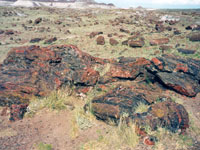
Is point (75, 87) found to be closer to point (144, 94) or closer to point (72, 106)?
point (72, 106)

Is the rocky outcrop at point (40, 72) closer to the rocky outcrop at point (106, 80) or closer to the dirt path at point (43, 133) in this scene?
the rocky outcrop at point (106, 80)

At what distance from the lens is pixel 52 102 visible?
18.8 feet

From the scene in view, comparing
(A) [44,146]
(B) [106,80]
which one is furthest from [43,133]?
(B) [106,80]

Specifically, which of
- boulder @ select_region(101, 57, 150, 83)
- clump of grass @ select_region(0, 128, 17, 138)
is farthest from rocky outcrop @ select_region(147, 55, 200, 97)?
clump of grass @ select_region(0, 128, 17, 138)

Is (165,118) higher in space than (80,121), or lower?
higher

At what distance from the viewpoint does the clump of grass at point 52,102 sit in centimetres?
555

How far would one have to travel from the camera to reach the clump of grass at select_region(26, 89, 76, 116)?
5.55m

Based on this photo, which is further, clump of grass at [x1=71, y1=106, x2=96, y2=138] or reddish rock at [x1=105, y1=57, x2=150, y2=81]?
reddish rock at [x1=105, y1=57, x2=150, y2=81]

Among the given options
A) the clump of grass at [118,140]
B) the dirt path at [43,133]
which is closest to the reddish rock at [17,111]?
the dirt path at [43,133]

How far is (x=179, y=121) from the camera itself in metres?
4.51

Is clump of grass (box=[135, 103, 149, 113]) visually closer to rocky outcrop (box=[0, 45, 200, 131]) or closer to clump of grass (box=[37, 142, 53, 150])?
rocky outcrop (box=[0, 45, 200, 131])

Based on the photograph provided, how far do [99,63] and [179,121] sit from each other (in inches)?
168

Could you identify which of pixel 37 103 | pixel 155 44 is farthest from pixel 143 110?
pixel 155 44

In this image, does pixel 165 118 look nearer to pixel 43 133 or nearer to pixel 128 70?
pixel 128 70
